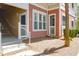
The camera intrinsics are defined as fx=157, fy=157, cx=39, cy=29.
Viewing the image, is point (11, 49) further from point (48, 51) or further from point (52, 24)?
point (52, 24)

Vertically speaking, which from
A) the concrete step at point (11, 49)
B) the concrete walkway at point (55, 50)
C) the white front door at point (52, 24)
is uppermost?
A: the white front door at point (52, 24)

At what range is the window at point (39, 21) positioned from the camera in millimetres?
13191

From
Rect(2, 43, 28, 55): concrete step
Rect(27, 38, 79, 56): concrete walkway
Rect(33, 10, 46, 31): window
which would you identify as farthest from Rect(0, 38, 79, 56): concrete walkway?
Rect(33, 10, 46, 31): window

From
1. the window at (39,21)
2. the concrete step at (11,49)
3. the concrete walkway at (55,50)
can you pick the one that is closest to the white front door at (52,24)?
the window at (39,21)

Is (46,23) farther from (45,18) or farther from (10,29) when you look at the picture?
(10,29)

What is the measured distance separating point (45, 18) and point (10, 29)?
4.57 meters

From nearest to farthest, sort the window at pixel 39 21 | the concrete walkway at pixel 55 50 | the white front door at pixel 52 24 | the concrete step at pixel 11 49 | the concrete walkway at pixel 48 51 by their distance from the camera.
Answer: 1. the concrete step at pixel 11 49
2. the concrete walkway at pixel 48 51
3. the concrete walkway at pixel 55 50
4. the window at pixel 39 21
5. the white front door at pixel 52 24

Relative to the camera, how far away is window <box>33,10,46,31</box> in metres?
13.2

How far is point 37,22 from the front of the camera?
534 inches

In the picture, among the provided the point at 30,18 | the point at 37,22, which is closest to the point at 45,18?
the point at 37,22

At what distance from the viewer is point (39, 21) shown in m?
14.0

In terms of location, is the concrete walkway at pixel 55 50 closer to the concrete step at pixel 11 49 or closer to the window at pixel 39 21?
the concrete step at pixel 11 49

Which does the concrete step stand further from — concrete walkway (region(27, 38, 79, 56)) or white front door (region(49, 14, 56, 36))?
white front door (region(49, 14, 56, 36))

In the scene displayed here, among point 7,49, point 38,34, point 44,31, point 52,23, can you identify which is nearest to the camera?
point 7,49
